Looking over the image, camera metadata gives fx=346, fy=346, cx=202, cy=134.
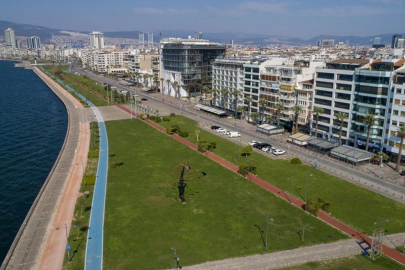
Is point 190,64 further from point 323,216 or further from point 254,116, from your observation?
point 323,216

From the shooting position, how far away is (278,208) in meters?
63.9

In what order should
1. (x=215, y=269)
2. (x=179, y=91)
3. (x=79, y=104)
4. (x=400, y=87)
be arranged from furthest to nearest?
(x=179, y=91), (x=79, y=104), (x=400, y=87), (x=215, y=269)

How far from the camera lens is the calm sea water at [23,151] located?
66938 mm

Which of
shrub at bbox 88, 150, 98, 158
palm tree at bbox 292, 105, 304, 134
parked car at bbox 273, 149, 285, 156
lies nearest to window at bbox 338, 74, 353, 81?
palm tree at bbox 292, 105, 304, 134

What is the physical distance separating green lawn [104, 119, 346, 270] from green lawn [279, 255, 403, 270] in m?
4.89

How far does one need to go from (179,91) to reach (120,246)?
14360 cm

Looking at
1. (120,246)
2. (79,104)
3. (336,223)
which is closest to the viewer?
(120,246)

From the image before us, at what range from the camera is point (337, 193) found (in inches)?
2763

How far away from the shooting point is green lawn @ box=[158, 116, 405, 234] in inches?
2367

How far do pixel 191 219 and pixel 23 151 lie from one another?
6708cm

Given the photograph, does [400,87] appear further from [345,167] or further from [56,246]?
[56,246]

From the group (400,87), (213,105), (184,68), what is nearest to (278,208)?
(400,87)

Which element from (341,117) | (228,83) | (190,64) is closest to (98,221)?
(341,117)

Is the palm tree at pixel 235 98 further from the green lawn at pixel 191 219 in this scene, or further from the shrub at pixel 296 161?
the shrub at pixel 296 161
